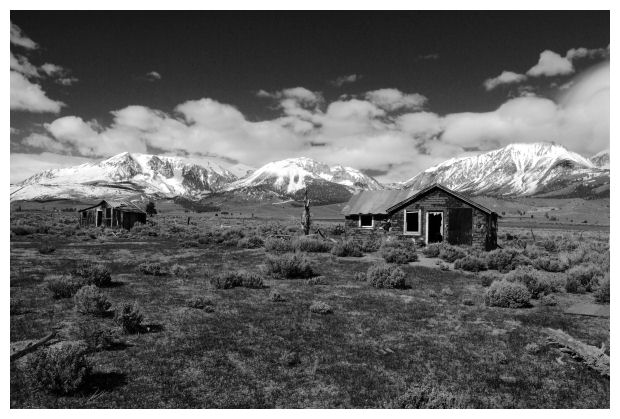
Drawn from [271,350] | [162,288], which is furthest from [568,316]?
[162,288]

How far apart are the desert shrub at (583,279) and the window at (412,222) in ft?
47.6

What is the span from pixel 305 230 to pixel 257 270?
51.4ft

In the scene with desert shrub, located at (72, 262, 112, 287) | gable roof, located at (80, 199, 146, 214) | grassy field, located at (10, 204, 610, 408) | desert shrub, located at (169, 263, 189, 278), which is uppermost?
gable roof, located at (80, 199, 146, 214)

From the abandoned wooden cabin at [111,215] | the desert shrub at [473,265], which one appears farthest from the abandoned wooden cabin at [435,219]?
the abandoned wooden cabin at [111,215]

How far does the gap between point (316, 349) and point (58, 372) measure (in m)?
4.39

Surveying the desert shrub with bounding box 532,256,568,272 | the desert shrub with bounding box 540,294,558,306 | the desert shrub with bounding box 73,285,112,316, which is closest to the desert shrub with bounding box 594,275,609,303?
the desert shrub with bounding box 540,294,558,306

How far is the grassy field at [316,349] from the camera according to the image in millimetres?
5844

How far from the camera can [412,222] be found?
31.0m

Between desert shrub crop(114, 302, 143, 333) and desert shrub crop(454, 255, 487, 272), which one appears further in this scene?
desert shrub crop(454, 255, 487, 272)

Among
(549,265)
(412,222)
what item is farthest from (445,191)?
(549,265)

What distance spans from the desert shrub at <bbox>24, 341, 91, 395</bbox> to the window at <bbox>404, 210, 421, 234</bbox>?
2541 cm

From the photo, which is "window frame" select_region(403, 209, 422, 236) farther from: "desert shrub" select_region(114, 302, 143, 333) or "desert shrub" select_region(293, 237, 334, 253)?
"desert shrub" select_region(114, 302, 143, 333)

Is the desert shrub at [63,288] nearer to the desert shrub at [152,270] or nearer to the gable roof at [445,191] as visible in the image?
the desert shrub at [152,270]

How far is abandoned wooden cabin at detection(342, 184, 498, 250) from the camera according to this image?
88.0 ft
